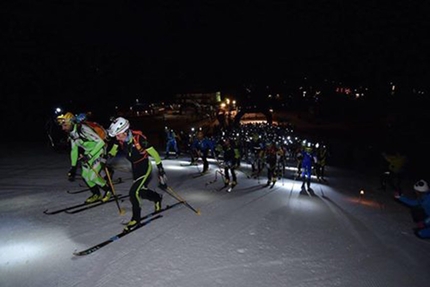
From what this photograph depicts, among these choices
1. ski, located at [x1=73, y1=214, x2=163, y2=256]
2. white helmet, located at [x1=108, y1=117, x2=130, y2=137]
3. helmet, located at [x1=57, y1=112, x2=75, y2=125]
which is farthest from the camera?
helmet, located at [x1=57, y1=112, x2=75, y2=125]

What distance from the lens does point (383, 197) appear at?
483 inches

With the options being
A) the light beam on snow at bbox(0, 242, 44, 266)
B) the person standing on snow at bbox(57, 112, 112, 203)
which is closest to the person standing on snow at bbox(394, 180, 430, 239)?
the person standing on snow at bbox(57, 112, 112, 203)

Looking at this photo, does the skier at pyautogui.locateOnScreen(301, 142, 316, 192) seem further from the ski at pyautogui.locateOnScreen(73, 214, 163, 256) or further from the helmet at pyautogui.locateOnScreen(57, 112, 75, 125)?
the helmet at pyautogui.locateOnScreen(57, 112, 75, 125)

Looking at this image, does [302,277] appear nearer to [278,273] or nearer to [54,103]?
[278,273]

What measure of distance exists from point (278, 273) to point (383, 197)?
28.8ft

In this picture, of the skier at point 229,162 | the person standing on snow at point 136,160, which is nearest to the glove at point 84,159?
the person standing on snow at point 136,160

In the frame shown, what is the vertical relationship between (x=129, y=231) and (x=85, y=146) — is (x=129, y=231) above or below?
below

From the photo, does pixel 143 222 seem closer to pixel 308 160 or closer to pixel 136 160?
pixel 136 160

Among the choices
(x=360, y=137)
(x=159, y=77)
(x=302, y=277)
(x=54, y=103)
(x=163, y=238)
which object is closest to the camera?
(x=302, y=277)

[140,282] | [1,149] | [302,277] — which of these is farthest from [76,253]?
[1,149]

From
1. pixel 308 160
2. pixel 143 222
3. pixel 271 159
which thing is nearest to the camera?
→ pixel 143 222

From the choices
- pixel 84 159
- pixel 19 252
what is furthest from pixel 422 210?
pixel 19 252

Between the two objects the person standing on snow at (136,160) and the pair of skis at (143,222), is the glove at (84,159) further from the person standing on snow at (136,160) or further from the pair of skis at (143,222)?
the pair of skis at (143,222)

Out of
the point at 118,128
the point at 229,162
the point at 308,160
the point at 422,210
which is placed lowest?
the point at 422,210
